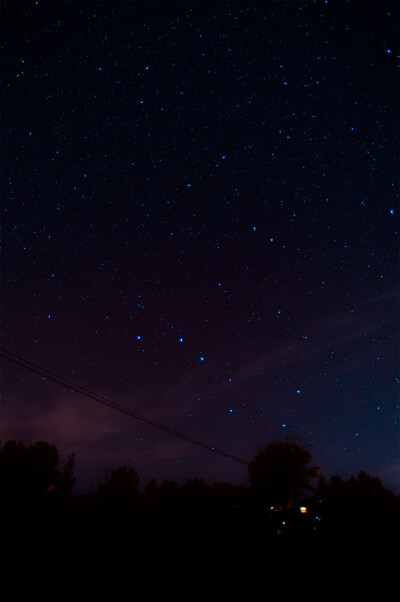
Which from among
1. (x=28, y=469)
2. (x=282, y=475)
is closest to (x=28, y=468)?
(x=28, y=469)

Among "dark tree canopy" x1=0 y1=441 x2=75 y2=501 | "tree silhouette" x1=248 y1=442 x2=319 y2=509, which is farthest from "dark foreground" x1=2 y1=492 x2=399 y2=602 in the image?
"tree silhouette" x1=248 y1=442 x2=319 y2=509

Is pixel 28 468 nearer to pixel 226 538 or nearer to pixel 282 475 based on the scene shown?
pixel 282 475

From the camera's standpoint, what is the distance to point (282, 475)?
1763 inches

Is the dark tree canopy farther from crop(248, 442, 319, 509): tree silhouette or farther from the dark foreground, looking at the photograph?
crop(248, 442, 319, 509): tree silhouette

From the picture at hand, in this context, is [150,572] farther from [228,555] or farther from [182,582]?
[228,555]

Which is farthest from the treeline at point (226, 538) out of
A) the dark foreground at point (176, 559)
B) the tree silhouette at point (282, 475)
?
the tree silhouette at point (282, 475)

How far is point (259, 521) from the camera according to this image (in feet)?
67.0

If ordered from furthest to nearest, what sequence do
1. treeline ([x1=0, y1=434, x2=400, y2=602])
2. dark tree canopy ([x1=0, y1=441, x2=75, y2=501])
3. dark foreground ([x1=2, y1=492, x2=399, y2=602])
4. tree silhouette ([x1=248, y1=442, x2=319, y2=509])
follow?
tree silhouette ([x1=248, y1=442, x2=319, y2=509]) → dark tree canopy ([x1=0, y1=441, x2=75, y2=501]) → treeline ([x1=0, y1=434, x2=400, y2=602]) → dark foreground ([x1=2, y1=492, x2=399, y2=602])

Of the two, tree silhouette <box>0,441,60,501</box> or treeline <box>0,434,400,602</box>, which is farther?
tree silhouette <box>0,441,60,501</box>

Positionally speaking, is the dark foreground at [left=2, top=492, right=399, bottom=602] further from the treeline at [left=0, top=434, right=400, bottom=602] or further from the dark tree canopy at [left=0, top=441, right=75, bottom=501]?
the dark tree canopy at [left=0, top=441, right=75, bottom=501]

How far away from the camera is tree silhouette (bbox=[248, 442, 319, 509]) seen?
4394cm

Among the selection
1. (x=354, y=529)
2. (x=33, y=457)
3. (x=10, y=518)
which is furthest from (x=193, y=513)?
(x=33, y=457)

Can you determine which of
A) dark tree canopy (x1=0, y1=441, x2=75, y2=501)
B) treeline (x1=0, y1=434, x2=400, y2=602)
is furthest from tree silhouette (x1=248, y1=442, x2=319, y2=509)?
dark tree canopy (x1=0, y1=441, x2=75, y2=501)

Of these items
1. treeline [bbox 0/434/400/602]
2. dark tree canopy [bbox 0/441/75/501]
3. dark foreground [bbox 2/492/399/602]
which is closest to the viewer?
dark foreground [bbox 2/492/399/602]
